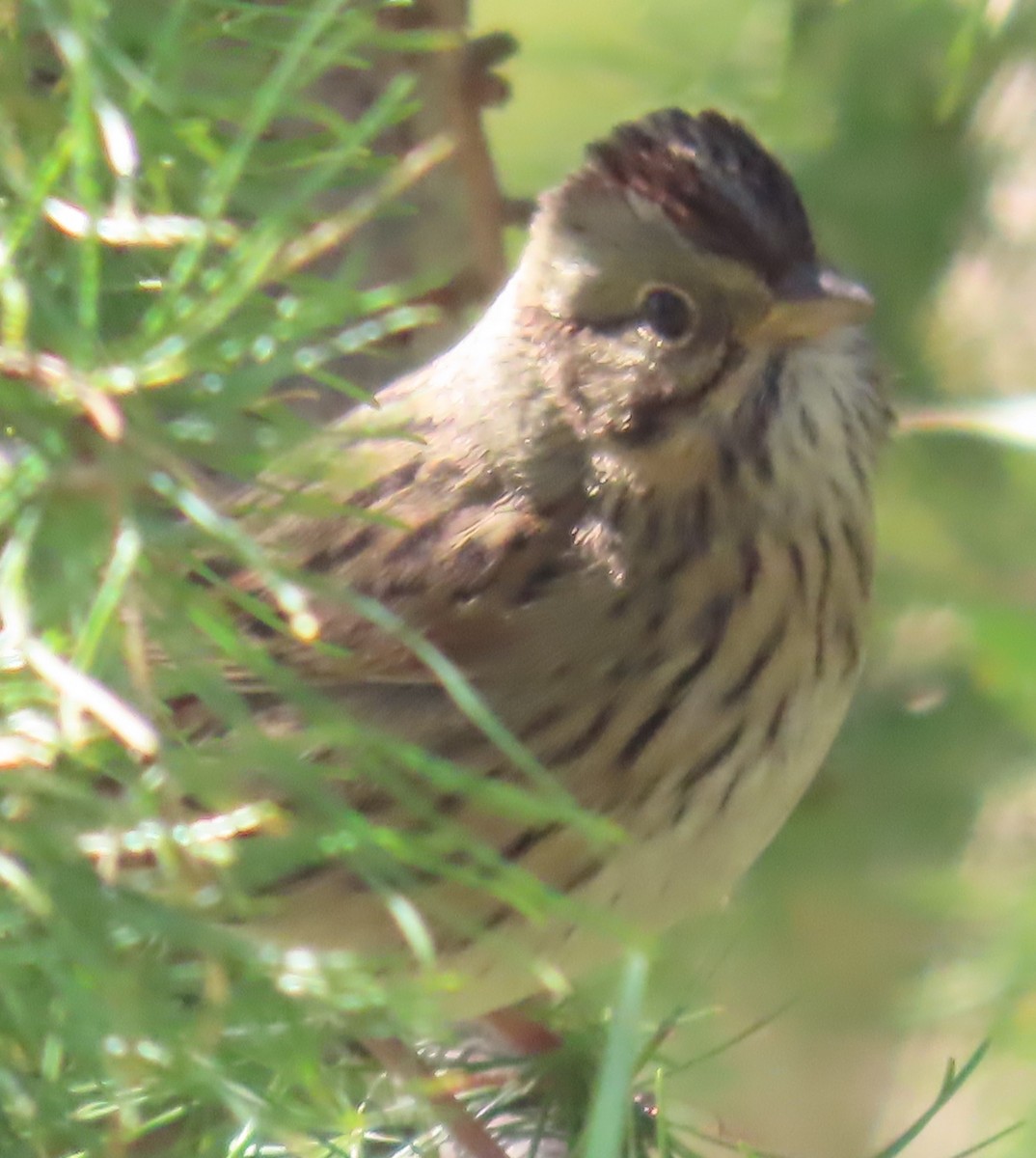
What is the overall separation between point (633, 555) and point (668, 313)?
0.25 metres

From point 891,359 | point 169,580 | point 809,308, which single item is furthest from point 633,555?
point 891,359

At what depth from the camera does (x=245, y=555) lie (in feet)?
4.11

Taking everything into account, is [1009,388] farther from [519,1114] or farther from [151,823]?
[151,823]

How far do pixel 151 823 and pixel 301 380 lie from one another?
1460 mm

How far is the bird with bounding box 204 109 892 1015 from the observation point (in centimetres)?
214

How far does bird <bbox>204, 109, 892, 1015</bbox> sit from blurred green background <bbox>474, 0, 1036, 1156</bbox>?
0.76 meters

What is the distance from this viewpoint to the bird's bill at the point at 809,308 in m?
2.13

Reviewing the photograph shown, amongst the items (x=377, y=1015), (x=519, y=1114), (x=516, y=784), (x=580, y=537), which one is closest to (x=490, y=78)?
(x=580, y=537)

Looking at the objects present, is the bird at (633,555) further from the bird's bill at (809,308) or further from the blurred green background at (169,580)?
the blurred green background at (169,580)

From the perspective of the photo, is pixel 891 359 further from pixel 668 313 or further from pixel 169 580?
pixel 169 580

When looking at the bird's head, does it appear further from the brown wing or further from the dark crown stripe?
the brown wing

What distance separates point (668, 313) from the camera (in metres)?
2.21

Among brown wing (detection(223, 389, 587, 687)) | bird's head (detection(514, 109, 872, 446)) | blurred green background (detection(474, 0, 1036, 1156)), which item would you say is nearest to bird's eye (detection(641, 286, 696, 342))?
bird's head (detection(514, 109, 872, 446))

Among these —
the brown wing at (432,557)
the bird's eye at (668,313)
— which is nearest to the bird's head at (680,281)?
the bird's eye at (668,313)
